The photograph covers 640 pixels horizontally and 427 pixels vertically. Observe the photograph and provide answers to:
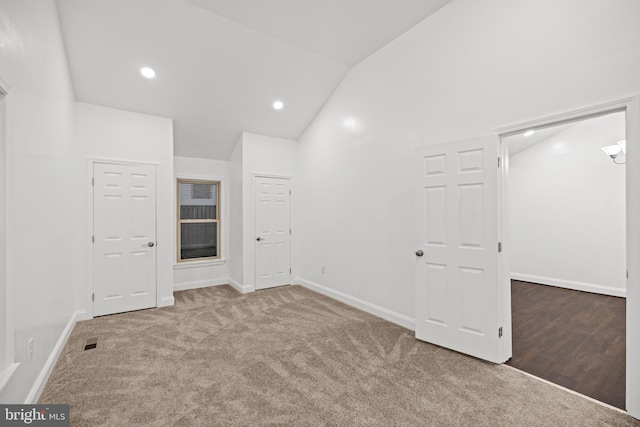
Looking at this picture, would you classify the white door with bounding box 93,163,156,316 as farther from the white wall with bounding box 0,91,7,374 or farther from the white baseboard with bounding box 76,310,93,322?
the white wall with bounding box 0,91,7,374

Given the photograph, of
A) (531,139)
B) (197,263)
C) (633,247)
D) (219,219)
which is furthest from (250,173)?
(531,139)

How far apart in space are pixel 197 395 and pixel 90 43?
3727mm

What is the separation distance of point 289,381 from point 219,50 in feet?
12.1

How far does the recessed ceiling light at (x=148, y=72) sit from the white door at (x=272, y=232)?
6.83 ft

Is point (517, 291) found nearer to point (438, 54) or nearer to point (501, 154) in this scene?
point (501, 154)

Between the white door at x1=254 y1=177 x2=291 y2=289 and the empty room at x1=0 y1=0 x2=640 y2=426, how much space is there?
0.14 ft

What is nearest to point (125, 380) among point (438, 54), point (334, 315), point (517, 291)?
point (334, 315)

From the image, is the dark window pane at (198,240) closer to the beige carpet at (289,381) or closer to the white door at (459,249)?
the beige carpet at (289,381)

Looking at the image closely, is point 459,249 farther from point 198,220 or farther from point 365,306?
point 198,220

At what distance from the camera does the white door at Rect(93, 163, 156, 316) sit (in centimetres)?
388

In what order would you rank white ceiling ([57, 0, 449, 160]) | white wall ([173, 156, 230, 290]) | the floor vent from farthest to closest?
white wall ([173, 156, 230, 290]) → white ceiling ([57, 0, 449, 160]) → the floor vent

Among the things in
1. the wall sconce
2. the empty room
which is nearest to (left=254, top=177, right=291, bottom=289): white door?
the empty room

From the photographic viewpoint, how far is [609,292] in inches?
188

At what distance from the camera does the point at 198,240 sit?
552 centimetres
